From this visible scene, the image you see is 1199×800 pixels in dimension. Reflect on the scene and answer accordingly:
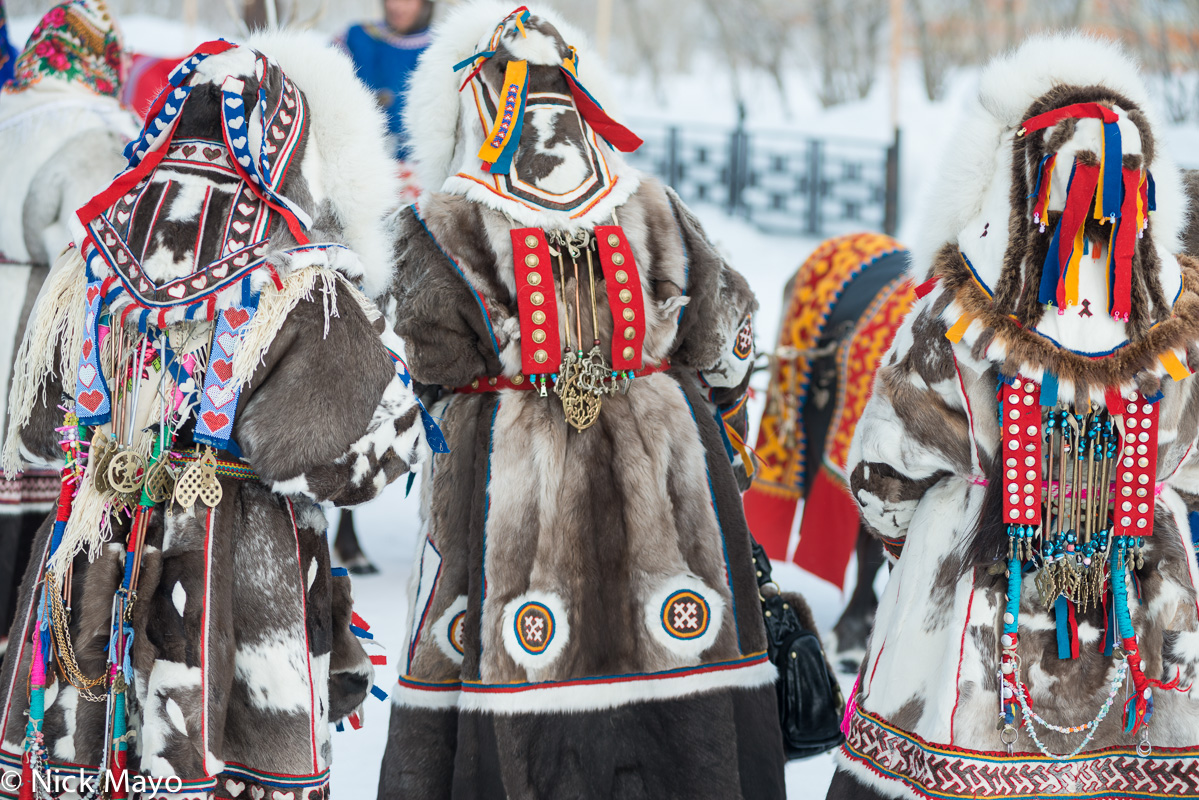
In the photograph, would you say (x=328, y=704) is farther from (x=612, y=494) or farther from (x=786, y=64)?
(x=786, y=64)

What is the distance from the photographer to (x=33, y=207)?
3293mm

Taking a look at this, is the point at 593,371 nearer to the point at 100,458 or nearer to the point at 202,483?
the point at 202,483

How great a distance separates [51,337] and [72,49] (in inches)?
79.4

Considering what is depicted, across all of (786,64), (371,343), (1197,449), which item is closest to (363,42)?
(371,343)

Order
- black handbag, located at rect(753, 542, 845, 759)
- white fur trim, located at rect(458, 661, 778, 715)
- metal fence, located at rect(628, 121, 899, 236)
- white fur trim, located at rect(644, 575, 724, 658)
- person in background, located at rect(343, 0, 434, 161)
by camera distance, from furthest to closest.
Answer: metal fence, located at rect(628, 121, 899, 236) < person in background, located at rect(343, 0, 434, 161) < black handbag, located at rect(753, 542, 845, 759) < white fur trim, located at rect(644, 575, 724, 658) < white fur trim, located at rect(458, 661, 778, 715)

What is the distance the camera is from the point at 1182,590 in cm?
193

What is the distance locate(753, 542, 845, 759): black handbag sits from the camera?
8.33 ft

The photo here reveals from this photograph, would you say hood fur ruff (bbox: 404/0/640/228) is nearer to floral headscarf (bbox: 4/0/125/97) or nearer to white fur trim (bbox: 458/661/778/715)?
white fur trim (bbox: 458/661/778/715)

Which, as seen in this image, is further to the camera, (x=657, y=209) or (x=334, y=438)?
(x=657, y=209)

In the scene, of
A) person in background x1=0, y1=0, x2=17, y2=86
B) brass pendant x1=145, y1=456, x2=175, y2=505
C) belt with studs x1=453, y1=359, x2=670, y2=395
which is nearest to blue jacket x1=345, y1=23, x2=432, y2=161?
person in background x1=0, y1=0, x2=17, y2=86

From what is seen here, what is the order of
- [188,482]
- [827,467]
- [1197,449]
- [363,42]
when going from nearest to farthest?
[188,482], [1197,449], [827,467], [363,42]

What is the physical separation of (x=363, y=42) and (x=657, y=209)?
3333mm

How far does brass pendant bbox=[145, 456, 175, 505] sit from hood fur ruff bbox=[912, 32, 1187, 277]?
131cm

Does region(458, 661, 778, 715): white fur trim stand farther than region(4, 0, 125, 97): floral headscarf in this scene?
No
